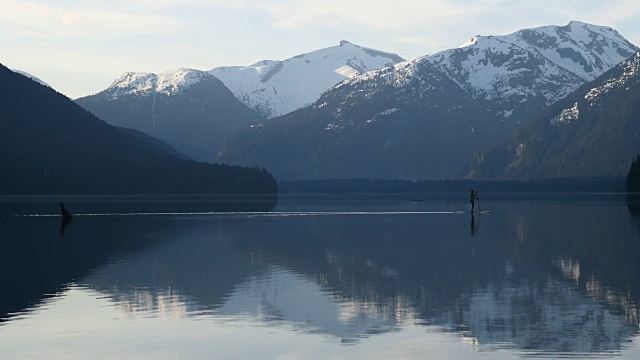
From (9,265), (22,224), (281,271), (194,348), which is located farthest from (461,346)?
(22,224)

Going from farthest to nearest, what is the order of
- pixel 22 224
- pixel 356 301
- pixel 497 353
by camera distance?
pixel 22 224 < pixel 356 301 < pixel 497 353

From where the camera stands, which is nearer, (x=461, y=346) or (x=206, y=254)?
(x=461, y=346)

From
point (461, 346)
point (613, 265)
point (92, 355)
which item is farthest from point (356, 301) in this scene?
point (613, 265)

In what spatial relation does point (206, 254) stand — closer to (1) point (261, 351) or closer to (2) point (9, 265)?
(2) point (9, 265)

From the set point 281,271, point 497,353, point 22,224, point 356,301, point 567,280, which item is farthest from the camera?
point 22,224

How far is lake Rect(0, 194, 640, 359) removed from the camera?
42031 mm

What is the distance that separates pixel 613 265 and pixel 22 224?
83629 mm

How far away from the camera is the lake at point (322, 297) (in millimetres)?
42031

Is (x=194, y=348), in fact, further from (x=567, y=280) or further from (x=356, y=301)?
(x=567, y=280)

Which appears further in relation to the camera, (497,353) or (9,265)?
(9,265)

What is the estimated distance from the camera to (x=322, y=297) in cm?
5588

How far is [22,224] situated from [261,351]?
9776 cm

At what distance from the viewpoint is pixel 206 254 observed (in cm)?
8325

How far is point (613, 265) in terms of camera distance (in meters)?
70.4
